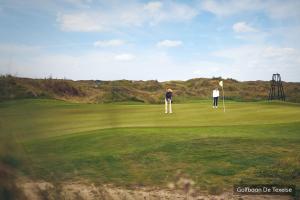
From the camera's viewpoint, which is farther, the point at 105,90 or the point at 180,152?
the point at 105,90

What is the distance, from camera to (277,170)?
10.8 m

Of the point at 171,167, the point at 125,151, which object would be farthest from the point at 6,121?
the point at 125,151

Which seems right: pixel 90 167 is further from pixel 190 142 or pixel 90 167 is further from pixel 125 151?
pixel 190 142

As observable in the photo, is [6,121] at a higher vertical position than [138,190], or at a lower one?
higher

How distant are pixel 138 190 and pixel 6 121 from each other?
647 centimetres

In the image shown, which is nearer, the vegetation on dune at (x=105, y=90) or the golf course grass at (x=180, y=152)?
the golf course grass at (x=180, y=152)

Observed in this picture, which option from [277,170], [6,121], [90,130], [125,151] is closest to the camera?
[6,121]

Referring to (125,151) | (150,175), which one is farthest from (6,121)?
(125,151)

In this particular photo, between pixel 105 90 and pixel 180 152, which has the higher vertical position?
pixel 105 90

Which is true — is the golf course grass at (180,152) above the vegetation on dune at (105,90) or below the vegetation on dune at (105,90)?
below

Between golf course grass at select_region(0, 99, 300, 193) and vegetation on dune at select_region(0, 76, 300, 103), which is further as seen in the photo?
vegetation on dune at select_region(0, 76, 300, 103)

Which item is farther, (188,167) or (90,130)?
(90,130)

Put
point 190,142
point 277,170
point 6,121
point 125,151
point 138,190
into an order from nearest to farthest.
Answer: point 6,121 → point 138,190 → point 277,170 → point 125,151 → point 190,142

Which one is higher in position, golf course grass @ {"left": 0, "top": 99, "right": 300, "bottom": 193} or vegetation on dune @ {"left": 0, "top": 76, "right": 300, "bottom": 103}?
vegetation on dune @ {"left": 0, "top": 76, "right": 300, "bottom": 103}
